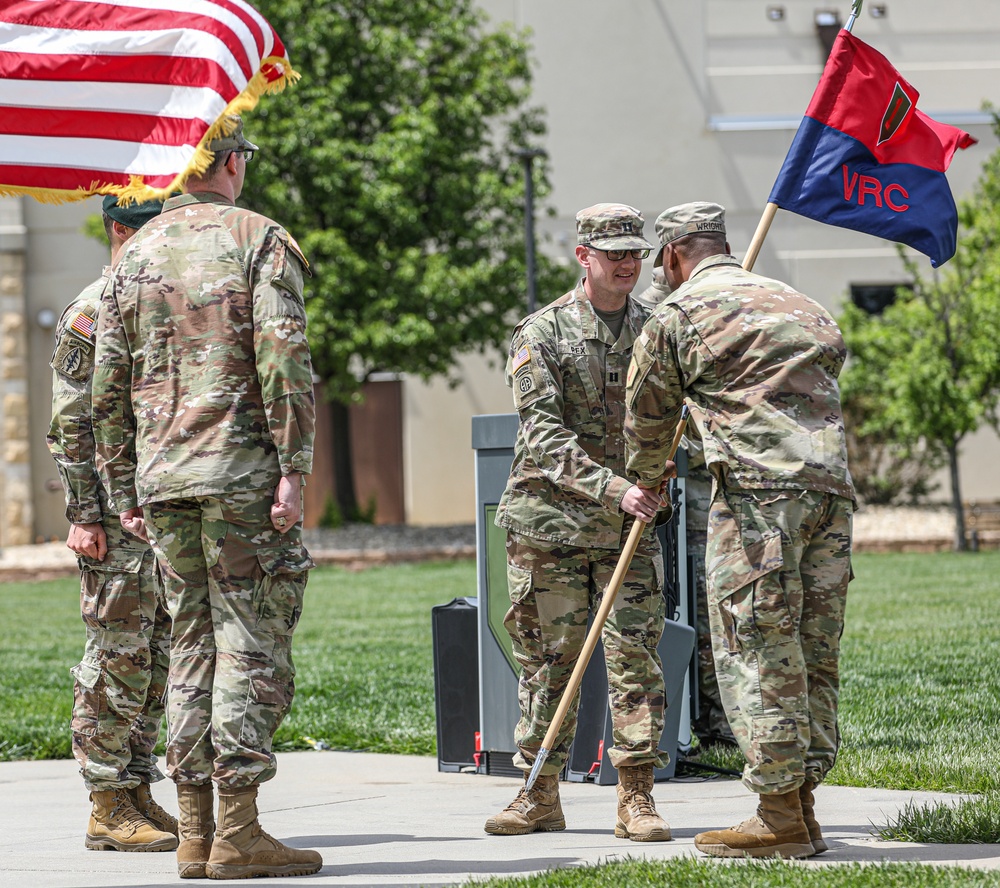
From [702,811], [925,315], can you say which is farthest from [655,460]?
[925,315]

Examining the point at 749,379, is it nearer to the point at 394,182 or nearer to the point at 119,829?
the point at 119,829

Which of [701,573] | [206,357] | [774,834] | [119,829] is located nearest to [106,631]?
[119,829]

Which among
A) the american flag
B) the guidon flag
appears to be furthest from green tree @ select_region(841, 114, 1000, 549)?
the american flag

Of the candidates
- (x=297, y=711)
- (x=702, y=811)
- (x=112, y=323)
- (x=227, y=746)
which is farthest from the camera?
(x=297, y=711)

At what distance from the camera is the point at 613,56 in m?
29.6

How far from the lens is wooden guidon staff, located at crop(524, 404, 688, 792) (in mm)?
5156

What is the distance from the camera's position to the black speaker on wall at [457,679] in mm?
6770

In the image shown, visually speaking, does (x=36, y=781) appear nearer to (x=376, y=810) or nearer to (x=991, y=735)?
(x=376, y=810)

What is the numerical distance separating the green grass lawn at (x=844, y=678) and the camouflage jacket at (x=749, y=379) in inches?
71.6

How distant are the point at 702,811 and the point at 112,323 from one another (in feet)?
9.64

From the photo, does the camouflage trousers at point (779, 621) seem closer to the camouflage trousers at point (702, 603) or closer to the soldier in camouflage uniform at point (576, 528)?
the soldier in camouflage uniform at point (576, 528)

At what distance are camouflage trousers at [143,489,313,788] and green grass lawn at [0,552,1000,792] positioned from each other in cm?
274

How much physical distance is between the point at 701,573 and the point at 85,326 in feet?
10.8

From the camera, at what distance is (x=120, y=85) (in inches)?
208
